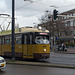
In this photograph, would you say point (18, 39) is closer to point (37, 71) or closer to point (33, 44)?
point (33, 44)

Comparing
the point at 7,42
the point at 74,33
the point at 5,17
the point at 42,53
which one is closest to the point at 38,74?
the point at 42,53

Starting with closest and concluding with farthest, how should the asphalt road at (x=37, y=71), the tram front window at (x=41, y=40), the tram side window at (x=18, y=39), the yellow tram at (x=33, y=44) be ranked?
the asphalt road at (x=37, y=71) → the yellow tram at (x=33, y=44) → the tram front window at (x=41, y=40) → the tram side window at (x=18, y=39)

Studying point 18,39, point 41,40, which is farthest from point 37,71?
point 18,39

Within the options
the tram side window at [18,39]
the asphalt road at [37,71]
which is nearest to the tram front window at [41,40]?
the tram side window at [18,39]

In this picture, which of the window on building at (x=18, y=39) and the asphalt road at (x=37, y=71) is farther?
the window on building at (x=18, y=39)

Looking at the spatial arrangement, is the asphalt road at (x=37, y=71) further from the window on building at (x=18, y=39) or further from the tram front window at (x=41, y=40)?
the window on building at (x=18, y=39)

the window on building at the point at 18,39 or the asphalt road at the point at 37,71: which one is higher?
the window on building at the point at 18,39

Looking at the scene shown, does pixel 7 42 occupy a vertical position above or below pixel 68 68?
above

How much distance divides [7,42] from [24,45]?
3894mm

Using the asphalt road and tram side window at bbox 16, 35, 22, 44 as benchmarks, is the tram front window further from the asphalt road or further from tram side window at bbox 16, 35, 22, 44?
the asphalt road

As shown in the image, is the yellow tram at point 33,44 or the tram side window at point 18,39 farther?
the tram side window at point 18,39

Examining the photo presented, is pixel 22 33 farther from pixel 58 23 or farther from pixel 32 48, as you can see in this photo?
pixel 58 23

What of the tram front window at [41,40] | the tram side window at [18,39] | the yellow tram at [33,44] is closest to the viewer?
the yellow tram at [33,44]

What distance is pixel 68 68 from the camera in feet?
45.7
